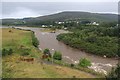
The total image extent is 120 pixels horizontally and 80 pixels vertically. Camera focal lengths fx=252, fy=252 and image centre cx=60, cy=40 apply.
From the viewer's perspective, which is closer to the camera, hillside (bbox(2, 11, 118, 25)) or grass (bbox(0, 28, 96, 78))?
grass (bbox(0, 28, 96, 78))

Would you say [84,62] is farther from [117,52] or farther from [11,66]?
[117,52]

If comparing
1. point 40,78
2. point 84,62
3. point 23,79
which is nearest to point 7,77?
point 23,79

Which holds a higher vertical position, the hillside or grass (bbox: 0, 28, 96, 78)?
the hillside

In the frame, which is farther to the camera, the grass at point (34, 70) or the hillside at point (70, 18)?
the hillside at point (70, 18)

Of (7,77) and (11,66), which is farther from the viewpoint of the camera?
(11,66)

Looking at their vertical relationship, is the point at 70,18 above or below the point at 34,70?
above

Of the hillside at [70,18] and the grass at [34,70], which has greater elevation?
the hillside at [70,18]

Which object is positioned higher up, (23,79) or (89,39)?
(89,39)

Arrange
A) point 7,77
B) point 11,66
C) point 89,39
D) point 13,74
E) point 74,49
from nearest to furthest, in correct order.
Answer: point 7,77 < point 13,74 < point 11,66 < point 74,49 < point 89,39

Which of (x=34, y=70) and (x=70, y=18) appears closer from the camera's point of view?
(x=34, y=70)

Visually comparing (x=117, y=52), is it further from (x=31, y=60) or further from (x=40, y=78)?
(x=40, y=78)

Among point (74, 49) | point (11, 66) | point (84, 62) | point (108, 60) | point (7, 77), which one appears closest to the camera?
point (7, 77)
